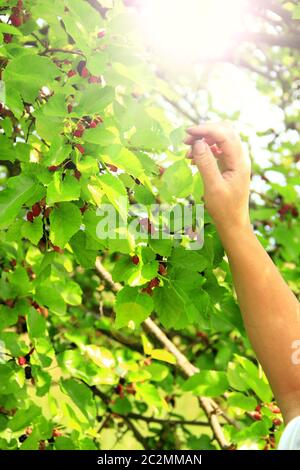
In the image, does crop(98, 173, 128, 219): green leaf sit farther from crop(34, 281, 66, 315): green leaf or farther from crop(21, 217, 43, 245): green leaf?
crop(34, 281, 66, 315): green leaf

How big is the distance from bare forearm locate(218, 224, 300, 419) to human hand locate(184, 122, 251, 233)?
3 centimetres

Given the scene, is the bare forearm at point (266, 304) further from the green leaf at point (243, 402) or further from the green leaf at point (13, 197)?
the green leaf at point (243, 402)

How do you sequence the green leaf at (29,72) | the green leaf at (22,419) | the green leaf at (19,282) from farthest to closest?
the green leaf at (19,282)
the green leaf at (22,419)
the green leaf at (29,72)

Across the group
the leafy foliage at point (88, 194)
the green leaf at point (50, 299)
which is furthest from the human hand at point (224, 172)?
the green leaf at point (50, 299)

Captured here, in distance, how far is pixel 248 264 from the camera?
1.23m

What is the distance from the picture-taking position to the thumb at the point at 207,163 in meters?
1.21

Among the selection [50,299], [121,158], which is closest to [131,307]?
[121,158]

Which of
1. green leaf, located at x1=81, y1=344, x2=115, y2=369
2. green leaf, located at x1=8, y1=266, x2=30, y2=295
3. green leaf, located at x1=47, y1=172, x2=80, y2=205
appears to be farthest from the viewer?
green leaf, located at x1=81, y1=344, x2=115, y2=369

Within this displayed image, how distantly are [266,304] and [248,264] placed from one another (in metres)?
0.09

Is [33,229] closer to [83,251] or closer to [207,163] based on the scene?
[83,251]

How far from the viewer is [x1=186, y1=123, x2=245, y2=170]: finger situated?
1238mm

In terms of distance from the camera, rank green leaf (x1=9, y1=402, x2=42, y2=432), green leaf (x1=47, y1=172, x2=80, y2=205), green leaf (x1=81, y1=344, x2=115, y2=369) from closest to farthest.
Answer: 1. green leaf (x1=47, y1=172, x2=80, y2=205)
2. green leaf (x1=9, y1=402, x2=42, y2=432)
3. green leaf (x1=81, y1=344, x2=115, y2=369)

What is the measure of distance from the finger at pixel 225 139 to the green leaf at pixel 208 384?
909 millimetres

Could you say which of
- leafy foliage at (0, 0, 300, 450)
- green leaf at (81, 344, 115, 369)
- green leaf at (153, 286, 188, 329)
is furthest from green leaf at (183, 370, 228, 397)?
green leaf at (153, 286, 188, 329)
